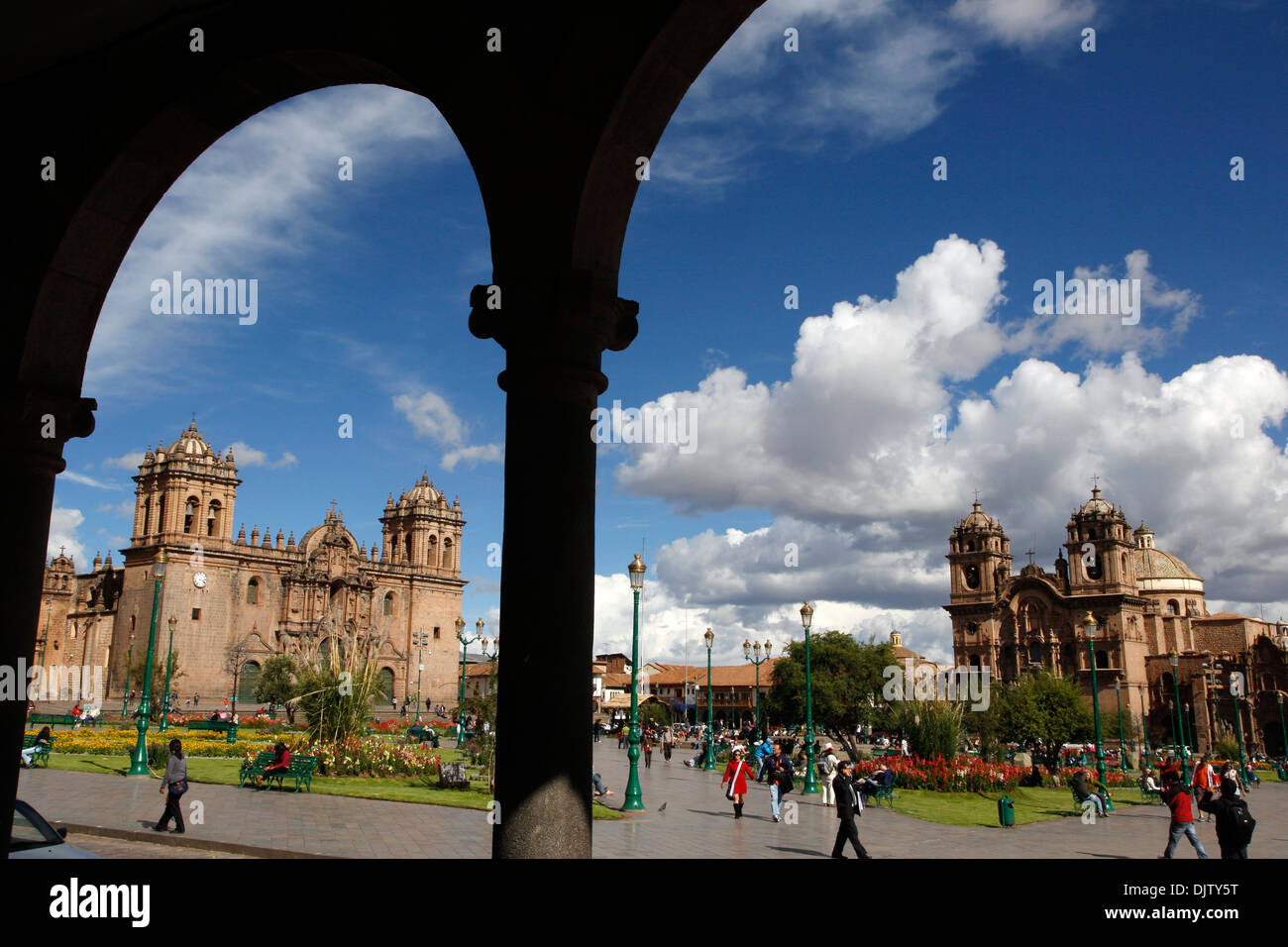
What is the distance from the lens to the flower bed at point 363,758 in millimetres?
19156

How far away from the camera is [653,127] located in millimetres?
4266

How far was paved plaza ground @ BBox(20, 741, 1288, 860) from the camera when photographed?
1108cm

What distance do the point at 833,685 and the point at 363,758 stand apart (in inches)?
1335

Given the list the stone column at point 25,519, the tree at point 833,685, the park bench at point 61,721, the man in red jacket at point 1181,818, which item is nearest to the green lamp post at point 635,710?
the man in red jacket at point 1181,818

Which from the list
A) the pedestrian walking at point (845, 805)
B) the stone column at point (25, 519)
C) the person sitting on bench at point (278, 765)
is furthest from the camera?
the person sitting on bench at point (278, 765)

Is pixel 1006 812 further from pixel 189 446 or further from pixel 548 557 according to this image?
pixel 189 446

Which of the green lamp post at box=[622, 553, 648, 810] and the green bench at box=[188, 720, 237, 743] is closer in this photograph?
the green lamp post at box=[622, 553, 648, 810]

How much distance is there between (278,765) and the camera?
53.3 ft

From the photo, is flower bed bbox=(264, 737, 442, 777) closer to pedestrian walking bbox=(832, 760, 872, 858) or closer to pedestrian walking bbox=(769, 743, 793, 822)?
pedestrian walking bbox=(769, 743, 793, 822)

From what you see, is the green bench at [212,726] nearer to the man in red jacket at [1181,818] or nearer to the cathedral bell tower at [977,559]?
the man in red jacket at [1181,818]

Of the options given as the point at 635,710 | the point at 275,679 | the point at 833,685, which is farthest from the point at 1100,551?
the point at 635,710

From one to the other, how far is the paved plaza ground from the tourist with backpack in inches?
148

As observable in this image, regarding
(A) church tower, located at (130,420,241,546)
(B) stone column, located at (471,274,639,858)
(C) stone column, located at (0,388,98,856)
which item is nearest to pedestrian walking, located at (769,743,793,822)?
(C) stone column, located at (0,388,98,856)

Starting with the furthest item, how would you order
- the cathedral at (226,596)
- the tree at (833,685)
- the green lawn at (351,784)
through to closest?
the cathedral at (226,596) < the tree at (833,685) < the green lawn at (351,784)
